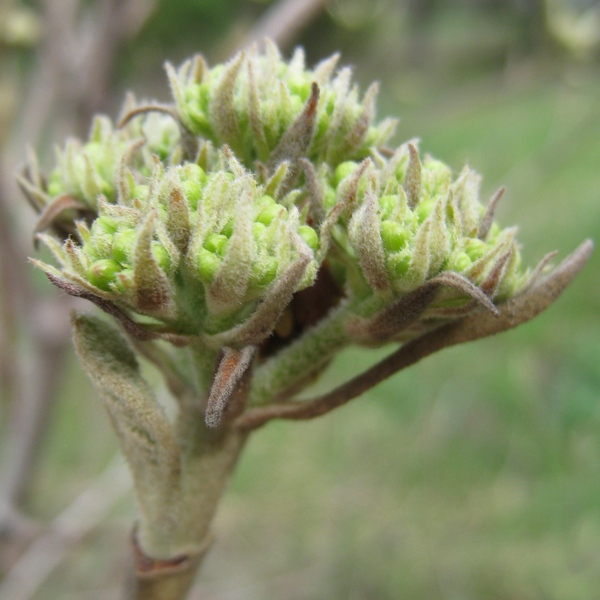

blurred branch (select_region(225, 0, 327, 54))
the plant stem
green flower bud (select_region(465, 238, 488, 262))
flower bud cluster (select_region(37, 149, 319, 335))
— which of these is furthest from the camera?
blurred branch (select_region(225, 0, 327, 54))

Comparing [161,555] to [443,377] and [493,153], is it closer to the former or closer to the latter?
[443,377]

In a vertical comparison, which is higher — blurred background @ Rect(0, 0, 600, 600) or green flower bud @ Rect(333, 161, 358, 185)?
green flower bud @ Rect(333, 161, 358, 185)

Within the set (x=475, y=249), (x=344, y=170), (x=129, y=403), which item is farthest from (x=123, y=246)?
(x=475, y=249)

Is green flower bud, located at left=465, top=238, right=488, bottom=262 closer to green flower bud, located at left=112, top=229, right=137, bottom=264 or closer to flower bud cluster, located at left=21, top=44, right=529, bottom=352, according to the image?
flower bud cluster, located at left=21, top=44, right=529, bottom=352

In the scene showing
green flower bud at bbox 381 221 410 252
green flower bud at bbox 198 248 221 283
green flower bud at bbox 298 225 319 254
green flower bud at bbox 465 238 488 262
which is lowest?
green flower bud at bbox 465 238 488 262

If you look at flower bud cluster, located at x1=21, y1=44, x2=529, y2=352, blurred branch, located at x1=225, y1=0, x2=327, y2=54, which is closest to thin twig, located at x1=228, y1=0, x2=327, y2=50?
blurred branch, located at x1=225, y1=0, x2=327, y2=54

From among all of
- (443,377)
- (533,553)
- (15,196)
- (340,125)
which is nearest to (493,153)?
(443,377)

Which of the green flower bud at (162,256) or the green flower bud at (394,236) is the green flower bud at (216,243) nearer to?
the green flower bud at (162,256)

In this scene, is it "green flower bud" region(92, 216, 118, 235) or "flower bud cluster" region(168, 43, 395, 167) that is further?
"flower bud cluster" region(168, 43, 395, 167)
